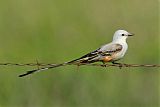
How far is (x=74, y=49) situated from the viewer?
11492 mm

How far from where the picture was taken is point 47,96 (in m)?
9.66

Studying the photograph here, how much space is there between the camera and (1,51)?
11227 millimetres

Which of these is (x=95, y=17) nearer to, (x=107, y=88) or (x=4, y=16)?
(x=4, y=16)

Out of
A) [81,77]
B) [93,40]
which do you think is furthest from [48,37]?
[81,77]

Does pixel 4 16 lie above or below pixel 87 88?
above

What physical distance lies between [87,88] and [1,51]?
1.89 metres

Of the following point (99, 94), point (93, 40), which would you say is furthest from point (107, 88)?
point (93, 40)

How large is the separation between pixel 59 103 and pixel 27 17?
3020mm

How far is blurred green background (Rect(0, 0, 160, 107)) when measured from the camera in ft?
31.7

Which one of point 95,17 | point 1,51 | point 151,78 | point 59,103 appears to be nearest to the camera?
point 59,103

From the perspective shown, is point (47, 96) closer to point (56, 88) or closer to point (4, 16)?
point (56, 88)

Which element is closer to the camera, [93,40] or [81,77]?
[81,77]

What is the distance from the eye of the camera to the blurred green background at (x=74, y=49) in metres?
9.67

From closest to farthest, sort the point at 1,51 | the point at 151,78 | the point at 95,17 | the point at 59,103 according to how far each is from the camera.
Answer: the point at 59,103 < the point at 151,78 < the point at 1,51 < the point at 95,17
